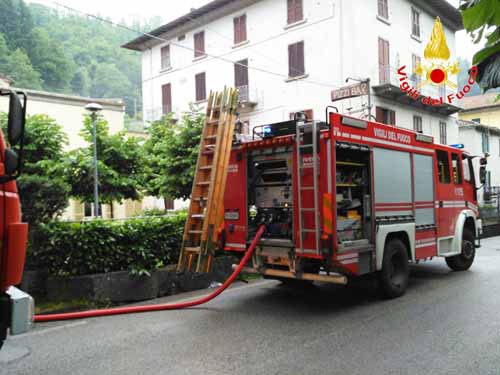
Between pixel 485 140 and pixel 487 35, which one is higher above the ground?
pixel 485 140

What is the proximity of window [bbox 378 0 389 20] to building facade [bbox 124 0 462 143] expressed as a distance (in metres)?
0.05

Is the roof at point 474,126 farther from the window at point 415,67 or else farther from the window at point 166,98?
the window at point 166,98

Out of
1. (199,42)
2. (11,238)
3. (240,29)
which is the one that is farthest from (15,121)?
(199,42)

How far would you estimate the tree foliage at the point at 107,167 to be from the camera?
14.6 metres

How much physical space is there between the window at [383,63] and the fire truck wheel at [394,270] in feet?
52.3

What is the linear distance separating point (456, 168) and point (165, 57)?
22930 mm

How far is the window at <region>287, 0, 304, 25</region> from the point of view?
21.9 m

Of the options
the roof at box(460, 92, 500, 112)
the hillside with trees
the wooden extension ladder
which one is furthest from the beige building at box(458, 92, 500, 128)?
the wooden extension ladder

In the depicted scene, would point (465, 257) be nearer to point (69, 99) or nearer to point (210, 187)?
point (210, 187)

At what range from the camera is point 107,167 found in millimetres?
14977

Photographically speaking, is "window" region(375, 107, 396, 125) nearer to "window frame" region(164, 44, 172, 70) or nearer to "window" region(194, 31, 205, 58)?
"window" region(194, 31, 205, 58)

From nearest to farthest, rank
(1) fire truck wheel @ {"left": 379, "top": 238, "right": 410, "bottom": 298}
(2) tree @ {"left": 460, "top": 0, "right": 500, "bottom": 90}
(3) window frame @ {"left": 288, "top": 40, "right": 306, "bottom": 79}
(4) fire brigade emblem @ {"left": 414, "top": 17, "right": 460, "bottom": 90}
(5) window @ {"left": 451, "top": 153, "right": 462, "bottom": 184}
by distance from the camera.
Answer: (2) tree @ {"left": 460, "top": 0, "right": 500, "bottom": 90} < (1) fire truck wheel @ {"left": 379, "top": 238, "right": 410, "bottom": 298} < (5) window @ {"left": 451, "top": 153, "right": 462, "bottom": 184} < (4) fire brigade emblem @ {"left": 414, "top": 17, "right": 460, "bottom": 90} < (3) window frame @ {"left": 288, "top": 40, "right": 306, "bottom": 79}

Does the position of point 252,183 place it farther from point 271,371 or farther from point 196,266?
point 271,371
